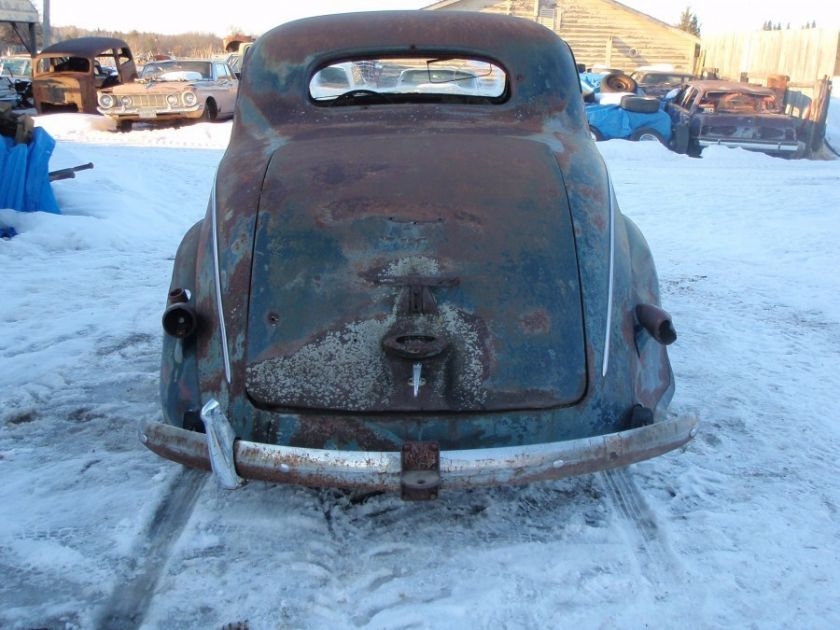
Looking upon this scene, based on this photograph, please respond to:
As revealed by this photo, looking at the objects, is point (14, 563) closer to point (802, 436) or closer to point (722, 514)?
point (722, 514)

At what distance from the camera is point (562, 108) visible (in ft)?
12.6

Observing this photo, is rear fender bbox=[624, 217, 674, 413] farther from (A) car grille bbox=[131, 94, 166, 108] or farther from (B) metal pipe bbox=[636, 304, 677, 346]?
(A) car grille bbox=[131, 94, 166, 108]

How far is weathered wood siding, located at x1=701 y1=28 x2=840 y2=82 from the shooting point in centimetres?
2178

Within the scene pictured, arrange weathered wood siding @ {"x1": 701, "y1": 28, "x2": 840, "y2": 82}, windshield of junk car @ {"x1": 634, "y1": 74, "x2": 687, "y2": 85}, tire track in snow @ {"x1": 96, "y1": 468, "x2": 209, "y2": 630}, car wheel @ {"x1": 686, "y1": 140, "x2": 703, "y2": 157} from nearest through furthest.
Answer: tire track in snow @ {"x1": 96, "y1": 468, "x2": 209, "y2": 630} → car wheel @ {"x1": 686, "y1": 140, "x2": 703, "y2": 157} → windshield of junk car @ {"x1": 634, "y1": 74, "x2": 687, "y2": 85} → weathered wood siding @ {"x1": 701, "y1": 28, "x2": 840, "y2": 82}

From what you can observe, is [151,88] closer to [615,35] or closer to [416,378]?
[416,378]

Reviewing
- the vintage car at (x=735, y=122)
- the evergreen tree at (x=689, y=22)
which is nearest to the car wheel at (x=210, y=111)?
the vintage car at (x=735, y=122)

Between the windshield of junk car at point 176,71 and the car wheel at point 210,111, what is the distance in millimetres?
802

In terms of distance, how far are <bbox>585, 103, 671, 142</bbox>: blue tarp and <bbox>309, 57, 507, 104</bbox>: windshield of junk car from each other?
7.93m

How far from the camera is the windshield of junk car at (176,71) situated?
16938mm

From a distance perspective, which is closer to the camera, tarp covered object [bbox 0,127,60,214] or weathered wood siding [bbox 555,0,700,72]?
tarp covered object [bbox 0,127,60,214]

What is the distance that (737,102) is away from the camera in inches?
567

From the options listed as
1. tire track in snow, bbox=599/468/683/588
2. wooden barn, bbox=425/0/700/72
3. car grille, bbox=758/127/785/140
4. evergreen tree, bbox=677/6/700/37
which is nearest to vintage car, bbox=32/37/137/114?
car grille, bbox=758/127/785/140

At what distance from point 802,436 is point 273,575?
8.26ft

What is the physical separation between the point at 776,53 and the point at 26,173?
24500 millimetres
